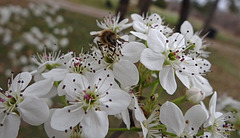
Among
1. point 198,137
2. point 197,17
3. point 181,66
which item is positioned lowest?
point 197,17

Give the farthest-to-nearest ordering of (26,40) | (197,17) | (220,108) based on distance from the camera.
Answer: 1. (197,17)
2. (26,40)
3. (220,108)

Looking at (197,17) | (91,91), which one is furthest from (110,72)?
(197,17)

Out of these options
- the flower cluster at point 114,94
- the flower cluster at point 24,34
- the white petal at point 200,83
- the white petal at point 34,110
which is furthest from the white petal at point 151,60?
the flower cluster at point 24,34

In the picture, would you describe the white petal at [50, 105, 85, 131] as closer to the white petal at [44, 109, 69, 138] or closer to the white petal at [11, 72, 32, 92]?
the white petal at [44, 109, 69, 138]

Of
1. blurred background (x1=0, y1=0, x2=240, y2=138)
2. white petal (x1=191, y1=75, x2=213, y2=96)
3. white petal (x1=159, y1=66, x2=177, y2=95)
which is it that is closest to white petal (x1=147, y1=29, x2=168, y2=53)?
white petal (x1=159, y1=66, x2=177, y2=95)

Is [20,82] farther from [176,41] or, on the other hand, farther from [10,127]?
[176,41]

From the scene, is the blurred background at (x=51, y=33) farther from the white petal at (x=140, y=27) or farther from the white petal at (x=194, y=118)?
the white petal at (x=194, y=118)

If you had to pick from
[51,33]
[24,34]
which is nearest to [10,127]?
[24,34]

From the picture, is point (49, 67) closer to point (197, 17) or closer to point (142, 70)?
point (142, 70)
